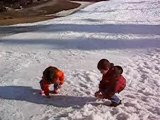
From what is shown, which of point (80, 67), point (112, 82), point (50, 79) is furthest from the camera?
point (80, 67)

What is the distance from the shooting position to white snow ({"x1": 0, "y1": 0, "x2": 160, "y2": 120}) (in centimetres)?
664

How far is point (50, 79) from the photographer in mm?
7137

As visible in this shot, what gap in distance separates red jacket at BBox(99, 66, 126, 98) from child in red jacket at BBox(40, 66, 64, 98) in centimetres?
91

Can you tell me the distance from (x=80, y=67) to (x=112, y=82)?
288cm

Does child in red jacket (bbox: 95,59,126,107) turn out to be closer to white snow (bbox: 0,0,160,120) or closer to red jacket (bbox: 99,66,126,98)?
red jacket (bbox: 99,66,126,98)

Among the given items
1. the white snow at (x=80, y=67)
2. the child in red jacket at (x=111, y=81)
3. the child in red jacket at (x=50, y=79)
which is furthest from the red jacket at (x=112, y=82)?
the child in red jacket at (x=50, y=79)

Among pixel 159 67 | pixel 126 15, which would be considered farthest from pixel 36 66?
pixel 126 15

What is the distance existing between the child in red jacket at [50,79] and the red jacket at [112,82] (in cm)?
91

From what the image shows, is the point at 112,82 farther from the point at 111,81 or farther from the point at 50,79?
the point at 50,79

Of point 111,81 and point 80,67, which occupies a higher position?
point 111,81

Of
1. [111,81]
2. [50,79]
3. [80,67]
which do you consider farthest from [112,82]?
[80,67]

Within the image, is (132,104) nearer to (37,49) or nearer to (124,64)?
(124,64)

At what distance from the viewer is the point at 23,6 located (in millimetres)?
27047

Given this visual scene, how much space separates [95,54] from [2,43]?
3.53 m
